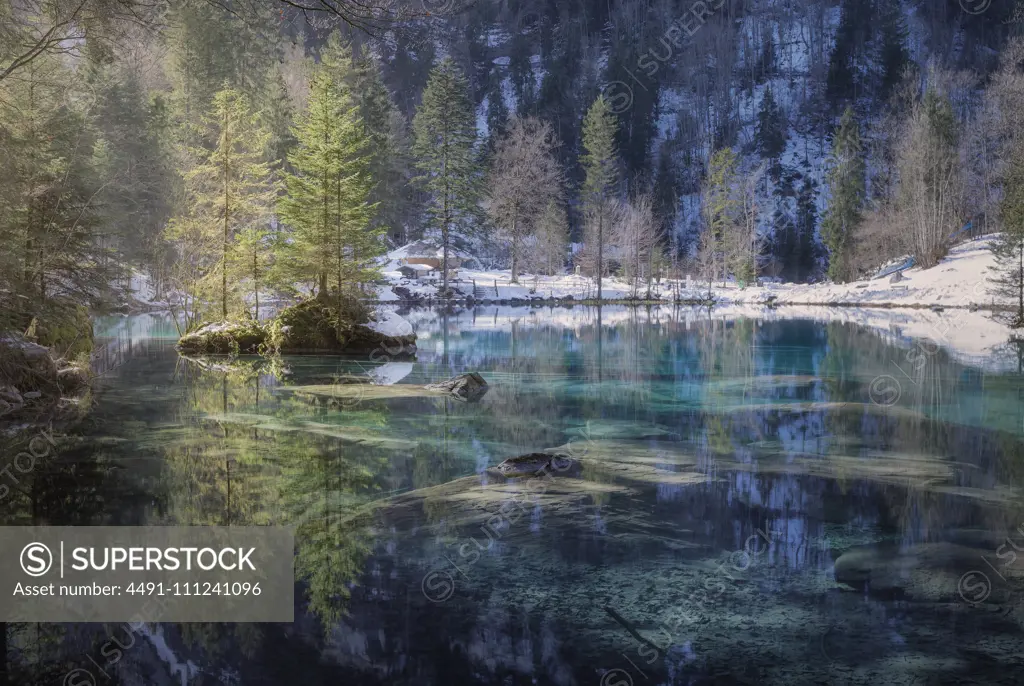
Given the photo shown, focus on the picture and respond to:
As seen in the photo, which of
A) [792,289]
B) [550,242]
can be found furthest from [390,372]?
[792,289]

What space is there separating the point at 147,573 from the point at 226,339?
18.6 metres

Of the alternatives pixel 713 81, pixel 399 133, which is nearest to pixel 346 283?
pixel 399 133

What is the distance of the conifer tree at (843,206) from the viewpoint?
61406 mm

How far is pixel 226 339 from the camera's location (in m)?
23.4

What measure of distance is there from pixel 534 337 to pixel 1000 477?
20617mm

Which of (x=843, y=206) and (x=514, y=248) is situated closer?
(x=843, y=206)

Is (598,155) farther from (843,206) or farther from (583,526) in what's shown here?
(583,526)

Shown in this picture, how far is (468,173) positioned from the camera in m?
60.6

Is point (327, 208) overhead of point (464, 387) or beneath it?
overhead

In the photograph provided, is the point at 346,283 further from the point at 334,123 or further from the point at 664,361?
the point at 664,361

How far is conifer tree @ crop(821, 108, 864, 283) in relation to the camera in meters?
61.4

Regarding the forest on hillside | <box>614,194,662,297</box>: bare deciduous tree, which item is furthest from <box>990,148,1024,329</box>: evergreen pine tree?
<box>614,194,662,297</box>: bare deciduous tree

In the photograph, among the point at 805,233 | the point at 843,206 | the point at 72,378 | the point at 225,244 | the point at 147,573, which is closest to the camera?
the point at 147,573

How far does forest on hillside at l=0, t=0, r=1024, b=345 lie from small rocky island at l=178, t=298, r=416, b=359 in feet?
3.64
